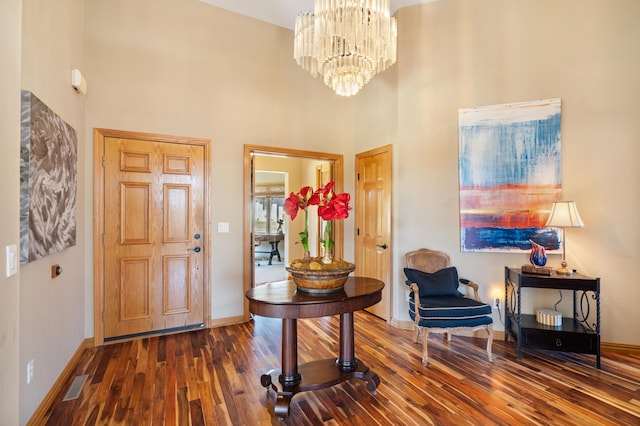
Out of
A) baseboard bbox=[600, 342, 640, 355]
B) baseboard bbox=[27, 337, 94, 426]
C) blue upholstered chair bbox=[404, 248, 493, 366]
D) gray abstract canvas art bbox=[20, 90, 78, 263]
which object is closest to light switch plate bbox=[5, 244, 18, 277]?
gray abstract canvas art bbox=[20, 90, 78, 263]

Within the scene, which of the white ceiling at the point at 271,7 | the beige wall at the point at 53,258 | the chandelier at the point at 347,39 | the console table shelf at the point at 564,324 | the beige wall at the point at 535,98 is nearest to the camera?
the beige wall at the point at 53,258

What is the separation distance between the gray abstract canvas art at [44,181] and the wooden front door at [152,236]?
22.8 inches

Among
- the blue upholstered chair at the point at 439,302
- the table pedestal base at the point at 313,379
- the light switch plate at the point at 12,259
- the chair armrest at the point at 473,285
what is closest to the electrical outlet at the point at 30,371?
the light switch plate at the point at 12,259

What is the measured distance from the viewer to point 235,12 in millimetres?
3809

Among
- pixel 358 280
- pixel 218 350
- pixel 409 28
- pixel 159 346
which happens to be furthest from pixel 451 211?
pixel 159 346

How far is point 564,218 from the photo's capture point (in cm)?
288

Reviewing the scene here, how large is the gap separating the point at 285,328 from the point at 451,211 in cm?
234

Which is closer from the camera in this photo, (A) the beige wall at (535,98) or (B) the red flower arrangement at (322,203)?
(B) the red flower arrangement at (322,203)

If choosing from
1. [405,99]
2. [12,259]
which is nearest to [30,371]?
[12,259]

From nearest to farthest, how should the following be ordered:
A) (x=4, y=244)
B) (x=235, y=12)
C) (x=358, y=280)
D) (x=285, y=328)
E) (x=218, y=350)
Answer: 1. (x=4, y=244)
2. (x=285, y=328)
3. (x=358, y=280)
4. (x=218, y=350)
5. (x=235, y=12)

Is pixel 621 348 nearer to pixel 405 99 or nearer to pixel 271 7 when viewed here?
pixel 405 99

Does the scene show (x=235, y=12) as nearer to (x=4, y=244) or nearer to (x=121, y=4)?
(x=121, y=4)

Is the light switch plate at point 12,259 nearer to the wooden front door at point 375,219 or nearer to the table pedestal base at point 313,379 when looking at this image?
the table pedestal base at point 313,379

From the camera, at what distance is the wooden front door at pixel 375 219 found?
388 cm
